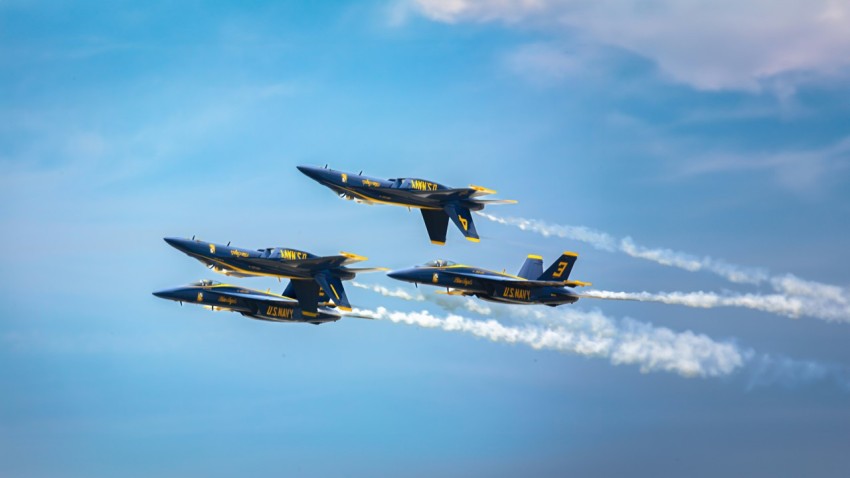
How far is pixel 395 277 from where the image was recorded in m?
196

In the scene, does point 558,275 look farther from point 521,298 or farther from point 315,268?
point 315,268

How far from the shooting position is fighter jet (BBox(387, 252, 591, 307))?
196 meters

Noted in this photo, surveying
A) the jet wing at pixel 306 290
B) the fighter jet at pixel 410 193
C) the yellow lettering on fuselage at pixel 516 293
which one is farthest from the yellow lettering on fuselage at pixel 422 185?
the jet wing at pixel 306 290

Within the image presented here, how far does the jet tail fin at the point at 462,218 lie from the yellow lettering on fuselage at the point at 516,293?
5659mm

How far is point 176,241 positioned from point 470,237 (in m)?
27.8

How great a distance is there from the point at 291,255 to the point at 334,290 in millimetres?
5473

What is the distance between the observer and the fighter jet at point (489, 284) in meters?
196

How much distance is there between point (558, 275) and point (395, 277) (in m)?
15.6

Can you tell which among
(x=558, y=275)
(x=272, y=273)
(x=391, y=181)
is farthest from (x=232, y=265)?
(x=558, y=275)

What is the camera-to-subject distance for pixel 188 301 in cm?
19988

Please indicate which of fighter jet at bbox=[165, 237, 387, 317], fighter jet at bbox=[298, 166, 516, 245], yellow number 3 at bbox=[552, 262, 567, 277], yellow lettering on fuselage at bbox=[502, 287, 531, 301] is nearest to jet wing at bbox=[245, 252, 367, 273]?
fighter jet at bbox=[165, 237, 387, 317]

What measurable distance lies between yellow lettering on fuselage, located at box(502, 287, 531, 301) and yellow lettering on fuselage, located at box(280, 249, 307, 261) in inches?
754

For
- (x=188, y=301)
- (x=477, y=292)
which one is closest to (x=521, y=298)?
(x=477, y=292)

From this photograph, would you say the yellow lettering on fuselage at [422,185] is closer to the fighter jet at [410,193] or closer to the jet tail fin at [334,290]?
the fighter jet at [410,193]
